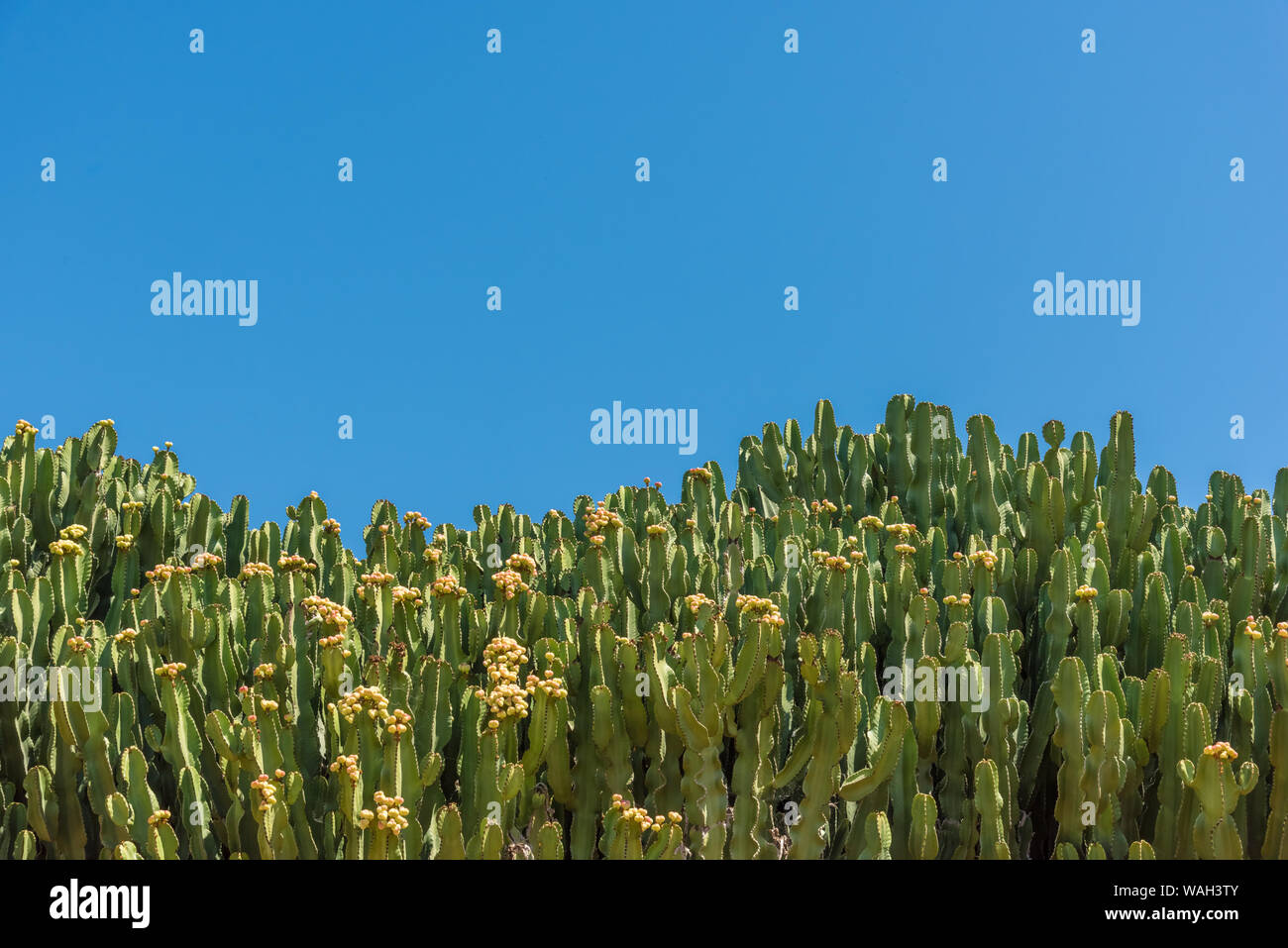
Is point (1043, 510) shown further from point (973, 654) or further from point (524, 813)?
point (524, 813)

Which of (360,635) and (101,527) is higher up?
(101,527)

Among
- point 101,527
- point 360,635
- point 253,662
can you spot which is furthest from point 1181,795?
point 101,527

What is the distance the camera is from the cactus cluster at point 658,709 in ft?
18.4

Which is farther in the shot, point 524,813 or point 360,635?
point 360,635

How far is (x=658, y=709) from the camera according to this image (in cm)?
575

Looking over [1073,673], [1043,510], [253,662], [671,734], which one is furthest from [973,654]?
[253,662]

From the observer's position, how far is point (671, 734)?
5.89 meters

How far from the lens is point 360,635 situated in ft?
22.8

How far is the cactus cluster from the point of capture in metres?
5.60

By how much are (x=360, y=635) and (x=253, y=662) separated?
62 cm

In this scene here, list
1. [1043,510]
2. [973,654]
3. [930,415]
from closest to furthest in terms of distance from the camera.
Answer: [973,654] → [1043,510] → [930,415]
